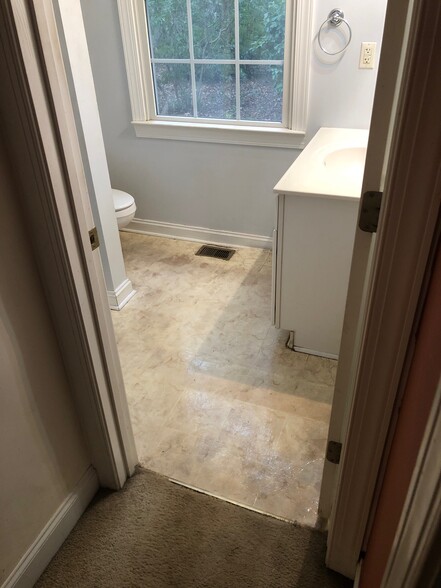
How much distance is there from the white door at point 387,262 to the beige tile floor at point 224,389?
1.44ft

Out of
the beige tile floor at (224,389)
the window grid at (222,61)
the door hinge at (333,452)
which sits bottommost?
→ the beige tile floor at (224,389)

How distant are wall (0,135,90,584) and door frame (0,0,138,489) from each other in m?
0.03

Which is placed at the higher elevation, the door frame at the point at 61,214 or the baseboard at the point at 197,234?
the door frame at the point at 61,214

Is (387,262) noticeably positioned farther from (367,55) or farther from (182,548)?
(367,55)

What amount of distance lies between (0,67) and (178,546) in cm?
132

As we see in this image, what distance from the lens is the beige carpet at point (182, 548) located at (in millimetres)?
1282

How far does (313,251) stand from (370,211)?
3.13 ft

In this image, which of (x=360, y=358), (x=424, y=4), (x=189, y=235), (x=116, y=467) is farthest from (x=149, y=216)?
(x=424, y=4)

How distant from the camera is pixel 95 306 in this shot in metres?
1.23

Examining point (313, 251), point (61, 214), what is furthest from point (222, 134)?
point (61, 214)

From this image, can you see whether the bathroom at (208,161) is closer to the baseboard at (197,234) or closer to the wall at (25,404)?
the baseboard at (197,234)

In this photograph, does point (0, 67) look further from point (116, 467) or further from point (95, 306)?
point (116, 467)

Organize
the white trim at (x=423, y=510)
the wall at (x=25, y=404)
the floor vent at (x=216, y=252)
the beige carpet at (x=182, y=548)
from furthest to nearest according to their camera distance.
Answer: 1. the floor vent at (x=216, y=252)
2. the beige carpet at (x=182, y=548)
3. the wall at (x=25, y=404)
4. the white trim at (x=423, y=510)

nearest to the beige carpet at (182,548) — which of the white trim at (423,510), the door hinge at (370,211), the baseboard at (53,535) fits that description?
the baseboard at (53,535)
